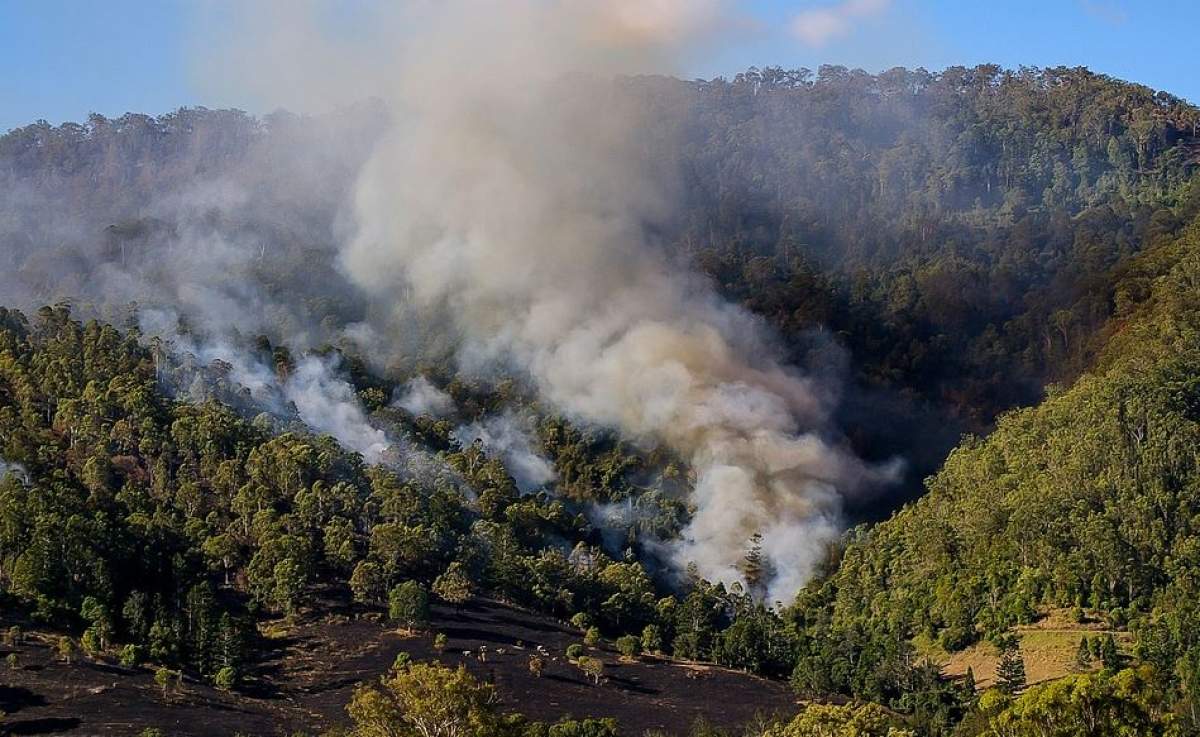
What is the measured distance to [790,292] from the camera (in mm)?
148500

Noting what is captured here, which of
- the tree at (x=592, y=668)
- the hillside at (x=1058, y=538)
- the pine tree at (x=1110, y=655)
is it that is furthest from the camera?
the hillside at (x=1058, y=538)

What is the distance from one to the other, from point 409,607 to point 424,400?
5116 cm

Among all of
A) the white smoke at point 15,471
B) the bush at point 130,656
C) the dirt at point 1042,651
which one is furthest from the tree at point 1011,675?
the white smoke at point 15,471

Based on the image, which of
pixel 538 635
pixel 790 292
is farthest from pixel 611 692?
pixel 790 292

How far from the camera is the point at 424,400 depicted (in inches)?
5172

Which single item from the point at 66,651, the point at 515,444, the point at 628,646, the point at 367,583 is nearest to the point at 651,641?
the point at 628,646

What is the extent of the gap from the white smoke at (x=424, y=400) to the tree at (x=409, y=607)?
152 ft

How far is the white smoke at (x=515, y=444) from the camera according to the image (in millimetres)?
123688

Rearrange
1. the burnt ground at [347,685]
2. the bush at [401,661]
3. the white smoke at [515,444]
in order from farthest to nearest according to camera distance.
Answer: the white smoke at [515,444] → the bush at [401,661] → the burnt ground at [347,685]

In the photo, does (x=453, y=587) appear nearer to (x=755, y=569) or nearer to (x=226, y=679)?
(x=226, y=679)

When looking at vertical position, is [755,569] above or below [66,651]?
above

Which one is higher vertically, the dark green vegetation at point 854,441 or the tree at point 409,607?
the dark green vegetation at point 854,441

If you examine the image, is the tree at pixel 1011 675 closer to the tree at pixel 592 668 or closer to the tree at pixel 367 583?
the tree at pixel 592 668

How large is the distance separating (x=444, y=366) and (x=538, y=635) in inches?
2263
